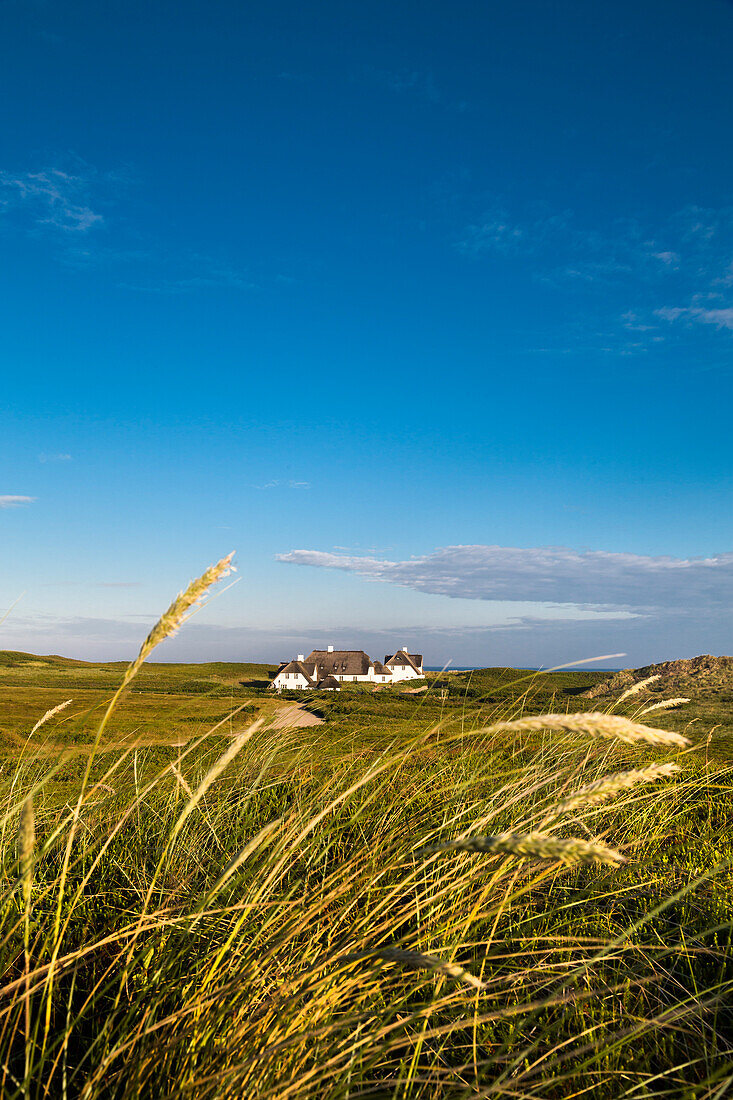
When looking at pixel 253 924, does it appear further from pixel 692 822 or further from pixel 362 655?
pixel 362 655

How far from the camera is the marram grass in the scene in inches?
61.6

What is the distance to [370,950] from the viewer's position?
1.65m

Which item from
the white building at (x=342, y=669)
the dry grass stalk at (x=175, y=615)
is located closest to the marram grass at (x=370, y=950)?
the dry grass stalk at (x=175, y=615)

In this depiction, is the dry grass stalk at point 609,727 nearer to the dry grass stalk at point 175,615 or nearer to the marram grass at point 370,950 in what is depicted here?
the marram grass at point 370,950

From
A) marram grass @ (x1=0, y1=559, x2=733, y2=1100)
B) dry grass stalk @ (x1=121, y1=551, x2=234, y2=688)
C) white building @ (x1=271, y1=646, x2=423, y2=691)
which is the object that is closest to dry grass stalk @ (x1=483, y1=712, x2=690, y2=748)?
marram grass @ (x1=0, y1=559, x2=733, y2=1100)

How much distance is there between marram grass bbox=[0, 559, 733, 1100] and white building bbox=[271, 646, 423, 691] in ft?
181

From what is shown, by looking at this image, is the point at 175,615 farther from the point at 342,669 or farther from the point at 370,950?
the point at 342,669

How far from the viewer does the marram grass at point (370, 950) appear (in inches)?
61.6

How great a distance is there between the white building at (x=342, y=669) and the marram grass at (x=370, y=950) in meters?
55.1

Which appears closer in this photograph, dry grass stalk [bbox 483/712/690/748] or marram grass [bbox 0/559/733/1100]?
dry grass stalk [bbox 483/712/690/748]

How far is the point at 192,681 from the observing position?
159 feet

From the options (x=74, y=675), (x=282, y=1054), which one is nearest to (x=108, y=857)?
(x=282, y=1054)

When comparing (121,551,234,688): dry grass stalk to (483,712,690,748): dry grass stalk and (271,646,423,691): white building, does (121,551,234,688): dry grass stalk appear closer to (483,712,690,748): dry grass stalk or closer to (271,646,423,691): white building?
(483,712,690,748): dry grass stalk

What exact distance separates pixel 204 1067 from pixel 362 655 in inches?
2518
